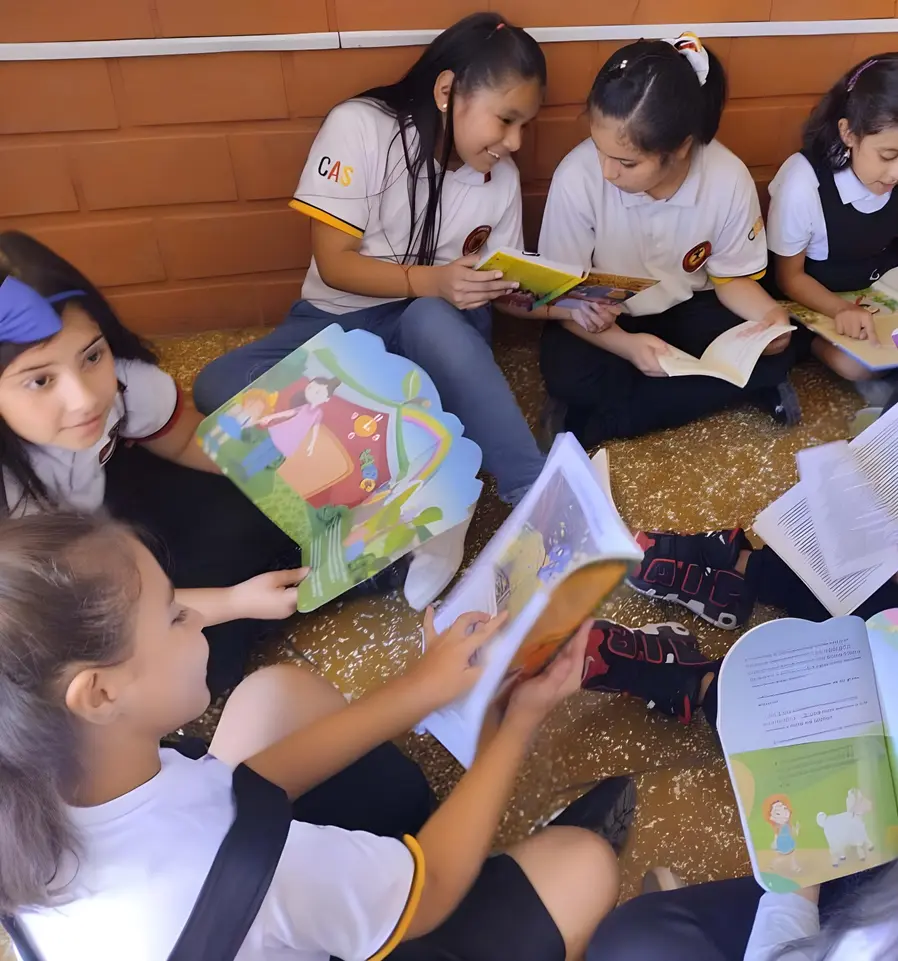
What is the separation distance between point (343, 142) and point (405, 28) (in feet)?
0.80

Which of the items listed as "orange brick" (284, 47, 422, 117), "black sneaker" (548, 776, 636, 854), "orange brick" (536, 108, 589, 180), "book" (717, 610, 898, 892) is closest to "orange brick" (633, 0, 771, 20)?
"orange brick" (536, 108, 589, 180)

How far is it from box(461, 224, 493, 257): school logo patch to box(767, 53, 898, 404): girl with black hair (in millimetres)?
556

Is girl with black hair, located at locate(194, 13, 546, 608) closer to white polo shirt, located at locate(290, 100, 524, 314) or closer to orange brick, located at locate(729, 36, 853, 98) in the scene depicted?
white polo shirt, located at locate(290, 100, 524, 314)

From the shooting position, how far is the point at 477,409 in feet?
3.82

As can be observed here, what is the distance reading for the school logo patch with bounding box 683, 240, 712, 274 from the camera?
1.35 m

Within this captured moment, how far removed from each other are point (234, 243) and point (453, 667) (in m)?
1.05

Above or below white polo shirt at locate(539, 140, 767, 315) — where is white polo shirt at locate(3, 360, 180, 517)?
below

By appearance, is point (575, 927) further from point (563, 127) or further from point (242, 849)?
point (563, 127)

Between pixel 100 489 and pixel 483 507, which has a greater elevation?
pixel 100 489

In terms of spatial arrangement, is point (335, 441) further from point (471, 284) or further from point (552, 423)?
point (552, 423)

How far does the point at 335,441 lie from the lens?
1.00 meters

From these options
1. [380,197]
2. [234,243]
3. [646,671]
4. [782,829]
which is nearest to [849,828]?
[782,829]

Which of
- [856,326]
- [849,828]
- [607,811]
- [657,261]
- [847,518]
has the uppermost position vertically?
[657,261]

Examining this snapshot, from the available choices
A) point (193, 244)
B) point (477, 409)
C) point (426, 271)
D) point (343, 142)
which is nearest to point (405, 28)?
point (343, 142)
